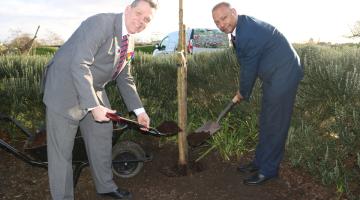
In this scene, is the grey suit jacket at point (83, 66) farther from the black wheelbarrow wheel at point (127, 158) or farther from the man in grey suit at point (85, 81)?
the black wheelbarrow wheel at point (127, 158)

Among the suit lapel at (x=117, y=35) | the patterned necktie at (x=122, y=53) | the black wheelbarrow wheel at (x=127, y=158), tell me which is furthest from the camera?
the black wheelbarrow wheel at (x=127, y=158)

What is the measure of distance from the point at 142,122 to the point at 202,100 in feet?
5.63

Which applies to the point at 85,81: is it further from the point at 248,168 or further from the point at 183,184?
the point at 248,168

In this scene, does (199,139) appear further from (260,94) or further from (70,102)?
(70,102)

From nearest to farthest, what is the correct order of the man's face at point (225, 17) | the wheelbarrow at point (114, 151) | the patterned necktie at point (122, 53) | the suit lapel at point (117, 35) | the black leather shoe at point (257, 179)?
the suit lapel at point (117, 35), the patterned necktie at point (122, 53), the wheelbarrow at point (114, 151), the man's face at point (225, 17), the black leather shoe at point (257, 179)

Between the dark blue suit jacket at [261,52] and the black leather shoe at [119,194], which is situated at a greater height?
the dark blue suit jacket at [261,52]

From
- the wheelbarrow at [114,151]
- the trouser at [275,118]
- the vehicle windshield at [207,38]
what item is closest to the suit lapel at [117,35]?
the wheelbarrow at [114,151]

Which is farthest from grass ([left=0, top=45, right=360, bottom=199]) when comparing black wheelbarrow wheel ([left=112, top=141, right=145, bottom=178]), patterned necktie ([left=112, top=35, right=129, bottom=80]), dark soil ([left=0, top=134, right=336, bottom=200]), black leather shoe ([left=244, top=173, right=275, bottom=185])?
patterned necktie ([left=112, top=35, right=129, bottom=80])

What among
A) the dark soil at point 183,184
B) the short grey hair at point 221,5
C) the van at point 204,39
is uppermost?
the short grey hair at point 221,5

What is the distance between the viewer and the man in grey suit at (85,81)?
3.50 metres

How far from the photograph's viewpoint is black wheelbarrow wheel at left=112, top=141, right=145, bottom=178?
16.1ft

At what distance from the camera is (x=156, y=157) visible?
5.43 meters

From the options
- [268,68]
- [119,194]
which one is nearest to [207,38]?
[268,68]

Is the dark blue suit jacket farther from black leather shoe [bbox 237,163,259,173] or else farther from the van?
the van
